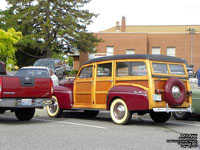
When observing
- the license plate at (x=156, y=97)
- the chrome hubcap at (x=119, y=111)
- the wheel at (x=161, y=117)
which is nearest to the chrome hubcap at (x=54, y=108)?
the chrome hubcap at (x=119, y=111)

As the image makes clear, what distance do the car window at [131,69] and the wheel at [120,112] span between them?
0.85m

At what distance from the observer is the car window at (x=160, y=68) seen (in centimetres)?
1091

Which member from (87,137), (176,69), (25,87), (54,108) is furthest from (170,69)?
(54,108)

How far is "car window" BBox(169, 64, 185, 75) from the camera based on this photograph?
37.6 ft

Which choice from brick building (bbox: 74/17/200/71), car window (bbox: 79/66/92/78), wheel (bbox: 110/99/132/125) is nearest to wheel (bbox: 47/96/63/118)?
car window (bbox: 79/66/92/78)

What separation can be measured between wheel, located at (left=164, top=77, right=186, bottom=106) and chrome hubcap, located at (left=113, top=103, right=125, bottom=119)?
50.9 inches

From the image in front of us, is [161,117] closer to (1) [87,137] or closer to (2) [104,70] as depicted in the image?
(2) [104,70]

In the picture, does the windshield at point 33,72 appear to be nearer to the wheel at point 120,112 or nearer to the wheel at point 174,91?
the wheel at point 120,112

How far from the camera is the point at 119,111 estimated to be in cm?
1106

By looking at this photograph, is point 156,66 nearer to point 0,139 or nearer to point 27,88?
point 27,88

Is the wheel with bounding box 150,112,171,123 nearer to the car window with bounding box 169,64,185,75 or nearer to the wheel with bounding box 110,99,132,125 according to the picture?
the car window with bounding box 169,64,185,75

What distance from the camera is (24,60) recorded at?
184 ft

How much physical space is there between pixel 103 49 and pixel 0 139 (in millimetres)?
51277

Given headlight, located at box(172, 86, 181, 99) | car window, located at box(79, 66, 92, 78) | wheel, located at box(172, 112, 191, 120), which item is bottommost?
wheel, located at box(172, 112, 191, 120)
